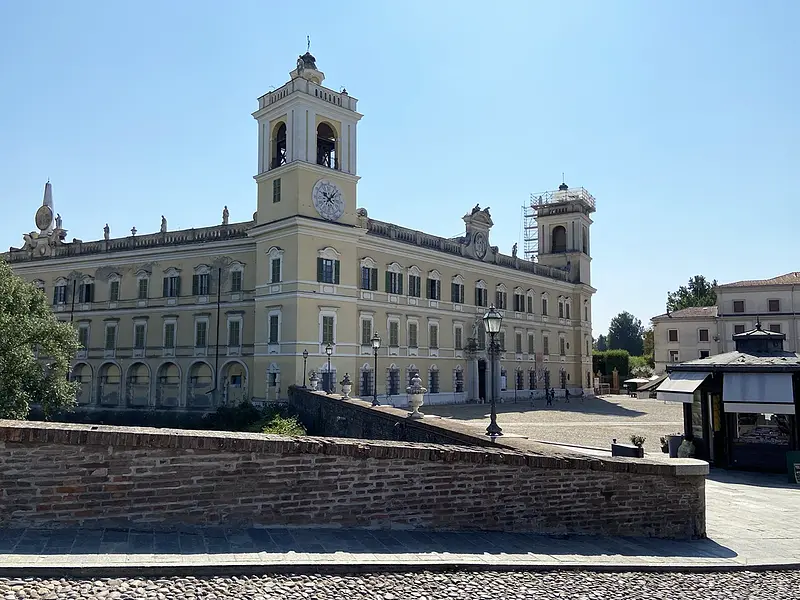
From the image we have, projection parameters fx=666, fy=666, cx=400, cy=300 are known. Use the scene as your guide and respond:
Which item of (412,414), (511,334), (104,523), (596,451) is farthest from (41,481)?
(511,334)

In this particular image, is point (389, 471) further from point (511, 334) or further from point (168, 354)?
point (511, 334)

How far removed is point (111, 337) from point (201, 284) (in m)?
7.33

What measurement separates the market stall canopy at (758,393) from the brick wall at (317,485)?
7344 millimetres

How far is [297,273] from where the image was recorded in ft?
104

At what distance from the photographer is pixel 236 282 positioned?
35781 millimetres

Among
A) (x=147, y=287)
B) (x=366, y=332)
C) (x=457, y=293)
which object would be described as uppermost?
(x=457, y=293)

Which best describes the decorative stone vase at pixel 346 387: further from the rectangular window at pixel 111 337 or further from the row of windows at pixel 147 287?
the rectangular window at pixel 111 337

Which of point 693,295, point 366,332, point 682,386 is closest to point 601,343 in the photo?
point 693,295

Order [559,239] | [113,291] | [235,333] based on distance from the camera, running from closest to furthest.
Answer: [235,333] < [113,291] < [559,239]

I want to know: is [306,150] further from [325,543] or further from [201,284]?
[325,543]

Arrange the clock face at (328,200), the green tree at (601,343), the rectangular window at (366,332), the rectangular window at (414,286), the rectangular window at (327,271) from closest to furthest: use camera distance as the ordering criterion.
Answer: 1. the rectangular window at (327,271)
2. the clock face at (328,200)
3. the rectangular window at (366,332)
4. the rectangular window at (414,286)
5. the green tree at (601,343)

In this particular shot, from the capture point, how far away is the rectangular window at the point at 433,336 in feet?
132

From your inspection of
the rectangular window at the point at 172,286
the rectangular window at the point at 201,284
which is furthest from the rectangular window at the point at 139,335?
the rectangular window at the point at 201,284

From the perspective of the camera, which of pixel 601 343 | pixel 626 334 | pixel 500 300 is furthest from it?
pixel 601 343
